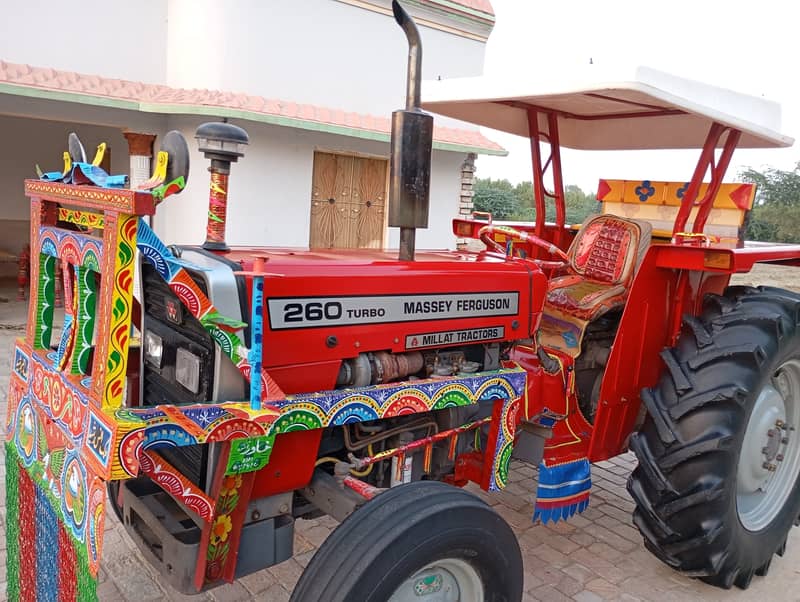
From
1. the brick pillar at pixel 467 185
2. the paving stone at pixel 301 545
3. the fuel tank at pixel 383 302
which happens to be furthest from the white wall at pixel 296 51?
the paving stone at pixel 301 545

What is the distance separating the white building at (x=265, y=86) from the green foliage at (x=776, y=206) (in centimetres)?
1597

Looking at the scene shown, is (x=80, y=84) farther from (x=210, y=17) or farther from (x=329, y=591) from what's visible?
(x=329, y=591)

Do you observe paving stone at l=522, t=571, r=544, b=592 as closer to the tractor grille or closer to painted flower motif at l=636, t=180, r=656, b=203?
the tractor grille

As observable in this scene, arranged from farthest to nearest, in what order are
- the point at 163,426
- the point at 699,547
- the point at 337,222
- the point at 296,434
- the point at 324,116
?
1. the point at 337,222
2. the point at 324,116
3. the point at 699,547
4. the point at 296,434
5. the point at 163,426

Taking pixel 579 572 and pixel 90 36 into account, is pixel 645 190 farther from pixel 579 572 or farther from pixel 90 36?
pixel 90 36

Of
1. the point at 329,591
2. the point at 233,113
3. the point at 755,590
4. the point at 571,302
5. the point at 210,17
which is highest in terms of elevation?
the point at 210,17

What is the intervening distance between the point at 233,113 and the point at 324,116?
121 cm

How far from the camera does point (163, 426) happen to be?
177cm

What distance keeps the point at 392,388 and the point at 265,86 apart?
6.49m

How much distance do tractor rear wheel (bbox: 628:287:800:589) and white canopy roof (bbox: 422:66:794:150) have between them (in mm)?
882

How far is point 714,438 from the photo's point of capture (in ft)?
9.00

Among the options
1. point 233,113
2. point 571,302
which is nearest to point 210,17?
point 233,113

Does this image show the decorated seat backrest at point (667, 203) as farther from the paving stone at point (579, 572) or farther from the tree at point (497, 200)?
the tree at point (497, 200)

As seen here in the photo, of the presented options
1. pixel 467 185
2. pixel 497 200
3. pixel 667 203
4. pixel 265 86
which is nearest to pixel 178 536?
pixel 667 203
